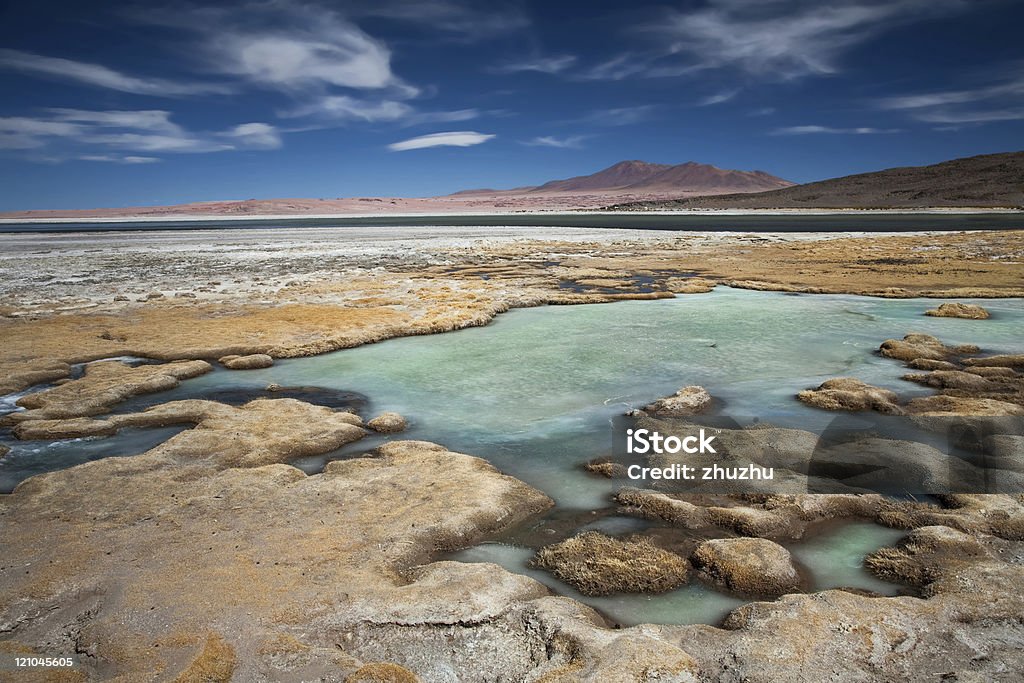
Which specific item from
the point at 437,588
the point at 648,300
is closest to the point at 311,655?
the point at 437,588

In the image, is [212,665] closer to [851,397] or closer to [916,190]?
[851,397]

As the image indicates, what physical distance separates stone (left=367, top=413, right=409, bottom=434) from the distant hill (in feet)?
512

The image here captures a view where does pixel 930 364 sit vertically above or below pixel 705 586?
above

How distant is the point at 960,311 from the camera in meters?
22.3

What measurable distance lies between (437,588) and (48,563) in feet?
14.3

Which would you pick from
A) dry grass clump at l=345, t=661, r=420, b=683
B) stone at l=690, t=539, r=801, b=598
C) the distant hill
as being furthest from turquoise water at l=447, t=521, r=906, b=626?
the distant hill

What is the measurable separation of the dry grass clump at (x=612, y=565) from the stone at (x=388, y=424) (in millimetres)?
5238

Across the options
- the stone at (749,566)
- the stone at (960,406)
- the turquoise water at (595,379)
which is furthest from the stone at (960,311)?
the stone at (749,566)

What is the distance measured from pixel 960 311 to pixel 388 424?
69.1 ft

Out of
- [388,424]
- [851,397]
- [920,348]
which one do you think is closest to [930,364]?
[920,348]

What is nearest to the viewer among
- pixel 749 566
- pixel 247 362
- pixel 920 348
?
pixel 749 566

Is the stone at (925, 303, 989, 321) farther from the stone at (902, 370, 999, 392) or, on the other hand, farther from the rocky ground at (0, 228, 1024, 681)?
the stone at (902, 370, 999, 392)

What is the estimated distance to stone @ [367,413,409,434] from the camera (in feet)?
39.5

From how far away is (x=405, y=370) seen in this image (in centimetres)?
1675
